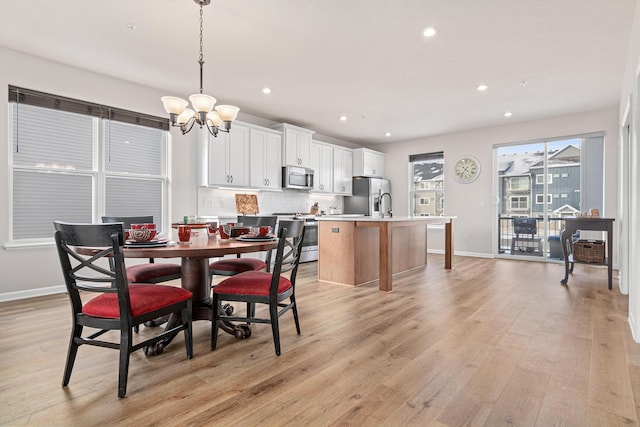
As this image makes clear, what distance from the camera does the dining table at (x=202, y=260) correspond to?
183 cm

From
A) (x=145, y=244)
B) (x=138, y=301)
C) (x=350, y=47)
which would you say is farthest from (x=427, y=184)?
(x=138, y=301)

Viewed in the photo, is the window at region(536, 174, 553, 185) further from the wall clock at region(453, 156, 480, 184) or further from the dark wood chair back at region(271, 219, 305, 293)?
the dark wood chair back at region(271, 219, 305, 293)

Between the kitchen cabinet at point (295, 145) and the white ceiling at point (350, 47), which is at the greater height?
the white ceiling at point (350, 47)

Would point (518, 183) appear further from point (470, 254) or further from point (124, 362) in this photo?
point (124, 362)

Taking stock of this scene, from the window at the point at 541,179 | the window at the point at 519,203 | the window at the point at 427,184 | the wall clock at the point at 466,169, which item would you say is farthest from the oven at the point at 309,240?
the window at the point at 541,179

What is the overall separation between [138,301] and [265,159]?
4.16 meters

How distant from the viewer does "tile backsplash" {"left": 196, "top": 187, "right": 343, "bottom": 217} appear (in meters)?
5.19

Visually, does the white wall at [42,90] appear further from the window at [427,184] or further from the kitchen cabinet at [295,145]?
the window at [427,184]

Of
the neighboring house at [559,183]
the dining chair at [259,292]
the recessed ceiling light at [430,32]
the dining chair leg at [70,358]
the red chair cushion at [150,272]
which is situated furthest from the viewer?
the neighboring house at [559,183]

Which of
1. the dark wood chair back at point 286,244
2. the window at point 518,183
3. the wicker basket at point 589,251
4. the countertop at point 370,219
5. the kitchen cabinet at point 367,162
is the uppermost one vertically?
the kitchen cabinet at point 367,162

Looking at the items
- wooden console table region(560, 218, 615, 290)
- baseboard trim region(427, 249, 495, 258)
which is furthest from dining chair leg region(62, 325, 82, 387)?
baseboard trim region(427, 249, 495, 258)

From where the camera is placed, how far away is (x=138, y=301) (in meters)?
1.76

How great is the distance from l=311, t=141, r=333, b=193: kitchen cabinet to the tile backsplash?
0.99ft

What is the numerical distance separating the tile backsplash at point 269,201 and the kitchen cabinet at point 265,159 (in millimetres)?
317
